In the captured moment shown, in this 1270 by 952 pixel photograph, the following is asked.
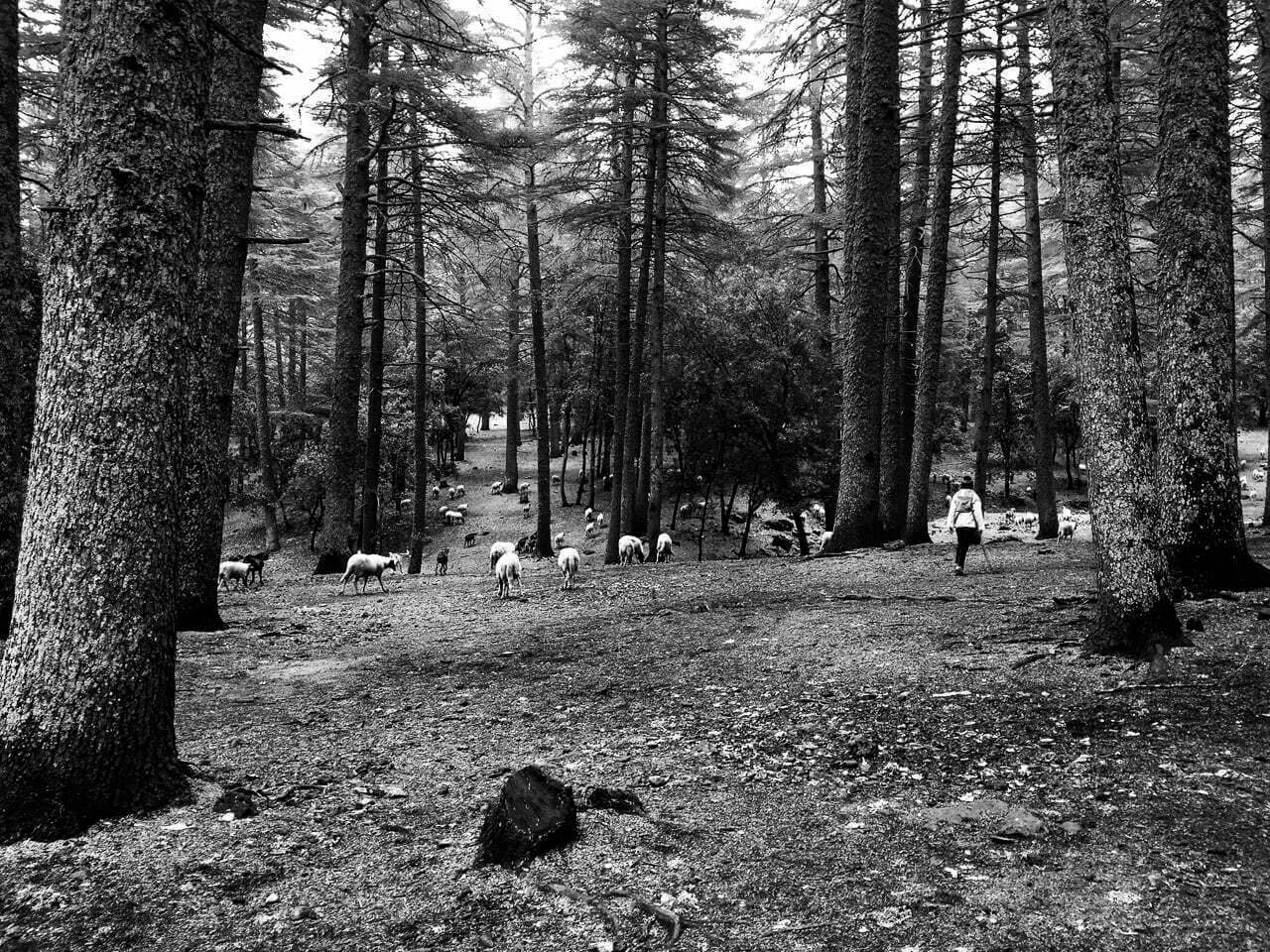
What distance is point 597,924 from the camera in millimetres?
2707

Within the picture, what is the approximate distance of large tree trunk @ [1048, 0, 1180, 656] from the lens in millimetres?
5035

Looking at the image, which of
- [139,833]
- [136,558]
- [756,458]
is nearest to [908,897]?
[139,833]

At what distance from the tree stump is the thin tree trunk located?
6132mm

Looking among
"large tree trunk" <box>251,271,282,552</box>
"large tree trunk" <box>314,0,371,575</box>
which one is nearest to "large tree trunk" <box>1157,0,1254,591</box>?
"large tree trunk" <box>314,0,371,575</box>

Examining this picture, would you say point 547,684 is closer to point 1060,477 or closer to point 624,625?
point 624,625

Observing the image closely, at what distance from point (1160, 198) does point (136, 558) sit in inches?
350

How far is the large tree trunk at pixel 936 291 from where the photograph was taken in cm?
A: 1358

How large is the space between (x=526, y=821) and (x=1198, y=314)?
24.2 feet

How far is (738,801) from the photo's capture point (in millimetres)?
3732

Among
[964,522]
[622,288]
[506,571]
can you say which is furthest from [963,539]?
[622,288]

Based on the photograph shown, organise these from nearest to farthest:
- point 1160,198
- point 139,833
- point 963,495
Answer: point 139,833 → point 1160,198 → point 963,495

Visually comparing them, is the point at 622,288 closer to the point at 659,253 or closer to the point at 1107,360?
the point at 659,253

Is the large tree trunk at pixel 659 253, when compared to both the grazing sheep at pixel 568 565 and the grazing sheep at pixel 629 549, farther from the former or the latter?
the grazing sheep at pixel 568 565

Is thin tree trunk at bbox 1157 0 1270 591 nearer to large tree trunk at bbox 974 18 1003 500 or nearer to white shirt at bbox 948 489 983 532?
white shirt at bbox 948 489 983 532
